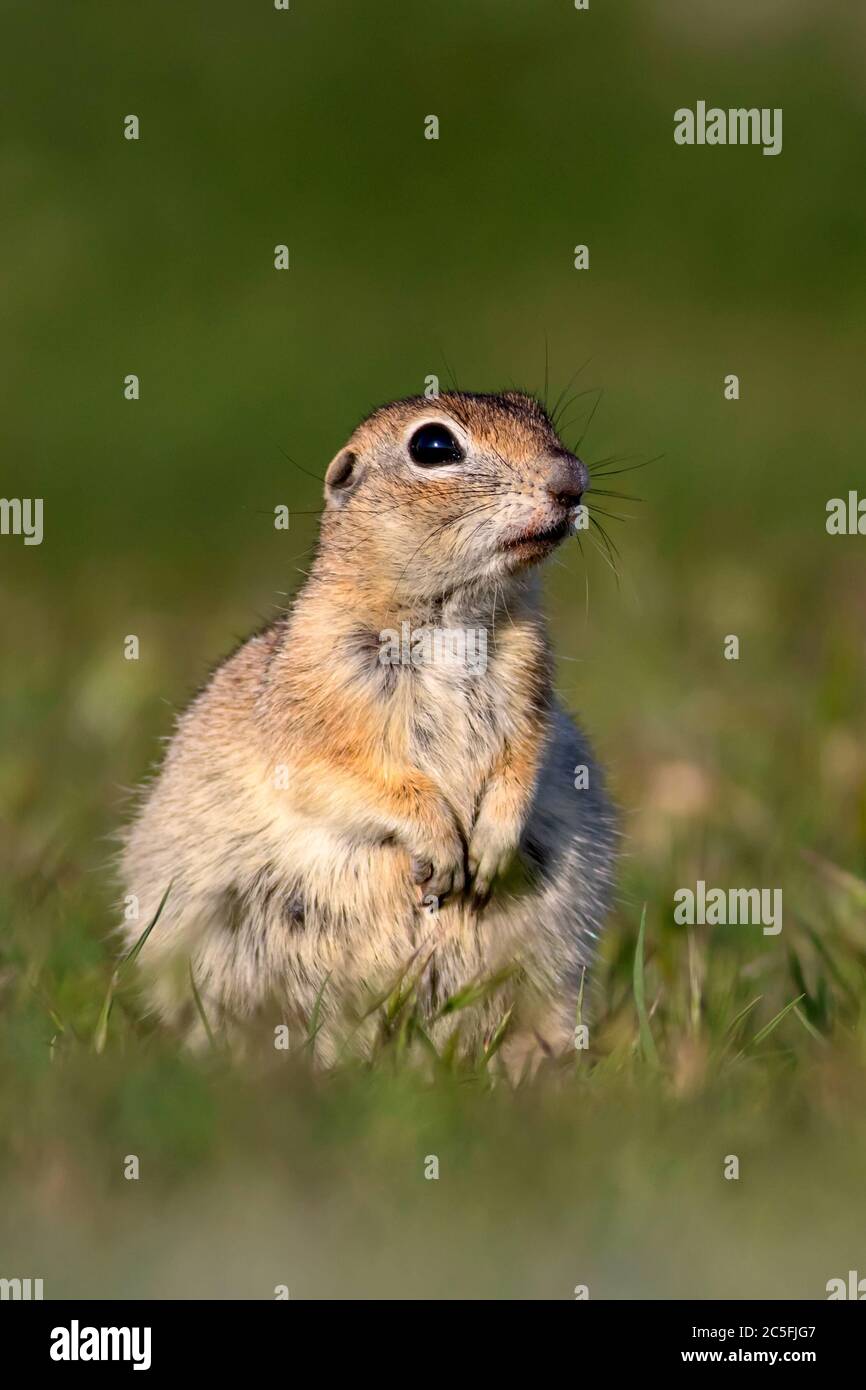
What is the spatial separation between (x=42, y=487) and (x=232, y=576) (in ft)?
7.97

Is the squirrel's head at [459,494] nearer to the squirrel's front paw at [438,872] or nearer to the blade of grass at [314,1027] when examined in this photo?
the squirrel's front paw at [438,872]

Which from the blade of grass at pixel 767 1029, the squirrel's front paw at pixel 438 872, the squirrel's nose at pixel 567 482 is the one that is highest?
the squirrel's nose at pixel 567 482

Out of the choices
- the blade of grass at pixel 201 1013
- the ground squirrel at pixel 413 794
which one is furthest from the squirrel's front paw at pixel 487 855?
the blade of grass at pixel 201 1013

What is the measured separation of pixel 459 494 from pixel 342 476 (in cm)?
65

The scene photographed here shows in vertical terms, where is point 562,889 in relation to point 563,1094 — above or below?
above

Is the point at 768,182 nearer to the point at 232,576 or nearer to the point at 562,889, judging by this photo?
the point at 232,576

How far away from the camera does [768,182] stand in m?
18.7

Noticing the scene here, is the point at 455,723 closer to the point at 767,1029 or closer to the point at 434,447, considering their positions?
the point at 434,447

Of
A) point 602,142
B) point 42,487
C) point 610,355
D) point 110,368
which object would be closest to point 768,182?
point 602,142

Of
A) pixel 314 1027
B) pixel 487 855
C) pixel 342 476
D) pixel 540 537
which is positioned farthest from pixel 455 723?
pixel 314 1027

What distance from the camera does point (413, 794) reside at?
5.53 meters

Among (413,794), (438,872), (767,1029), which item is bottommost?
(767,1029)

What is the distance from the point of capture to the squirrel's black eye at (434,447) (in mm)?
5703

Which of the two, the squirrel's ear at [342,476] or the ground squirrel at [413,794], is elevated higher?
the squirrel's ear at [342,476]
